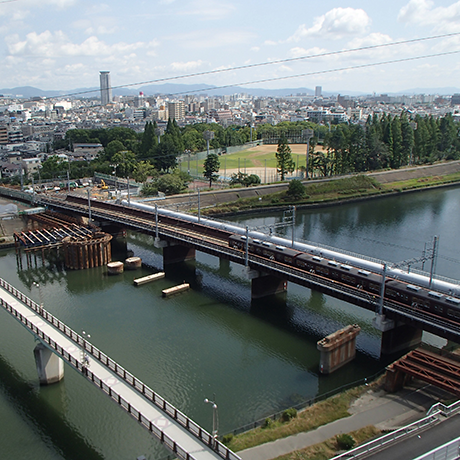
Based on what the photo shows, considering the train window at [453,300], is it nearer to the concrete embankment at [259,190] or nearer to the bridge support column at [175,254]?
the bridge support column at [175,254]

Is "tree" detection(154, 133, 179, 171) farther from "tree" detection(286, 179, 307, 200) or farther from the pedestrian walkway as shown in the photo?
the pedestrian walkway

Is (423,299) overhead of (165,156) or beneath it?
beneath

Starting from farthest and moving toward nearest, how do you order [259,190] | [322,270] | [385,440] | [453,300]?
[259,190], [322,270], [453,300], [385,440]

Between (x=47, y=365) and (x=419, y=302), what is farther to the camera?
(x=419, y=302)

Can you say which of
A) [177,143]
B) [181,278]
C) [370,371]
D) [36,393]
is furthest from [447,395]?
[177,143]

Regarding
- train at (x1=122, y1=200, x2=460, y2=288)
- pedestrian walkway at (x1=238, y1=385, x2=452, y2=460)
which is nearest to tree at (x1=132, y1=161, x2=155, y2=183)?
train at (x1=122, y1=200, x2=460, y2=288)

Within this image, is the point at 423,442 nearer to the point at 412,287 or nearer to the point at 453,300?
the point at 453,300

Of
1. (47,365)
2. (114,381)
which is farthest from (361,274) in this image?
(47,365)

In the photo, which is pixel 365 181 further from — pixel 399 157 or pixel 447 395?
pixel 447 395
